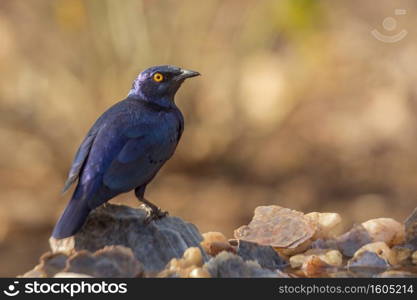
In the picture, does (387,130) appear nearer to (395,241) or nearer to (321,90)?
(321,90)

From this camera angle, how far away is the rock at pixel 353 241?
13.0 feet

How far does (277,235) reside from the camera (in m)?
3.93

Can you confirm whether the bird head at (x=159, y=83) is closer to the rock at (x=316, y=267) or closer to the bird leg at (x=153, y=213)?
the bird leg at (x=153, y=213)

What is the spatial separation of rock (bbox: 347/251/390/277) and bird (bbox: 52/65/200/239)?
2.50ft

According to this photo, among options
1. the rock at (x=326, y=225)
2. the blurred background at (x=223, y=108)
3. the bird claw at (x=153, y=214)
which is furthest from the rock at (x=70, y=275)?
the blurred background at (x=223, y=108)

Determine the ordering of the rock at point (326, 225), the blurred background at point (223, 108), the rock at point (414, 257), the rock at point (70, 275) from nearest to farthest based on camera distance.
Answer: the rock at point (70, 275)
the rock at point (414, 257)
the rock at point (326, 225)
the blurred background at point (223, 108)

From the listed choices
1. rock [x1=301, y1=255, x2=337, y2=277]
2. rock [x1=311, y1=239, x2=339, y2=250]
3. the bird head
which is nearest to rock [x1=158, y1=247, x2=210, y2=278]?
A: rock [x1=301, y1=255, x2=337, y2=277]

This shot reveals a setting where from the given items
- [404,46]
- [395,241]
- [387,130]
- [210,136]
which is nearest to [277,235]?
[395,241]

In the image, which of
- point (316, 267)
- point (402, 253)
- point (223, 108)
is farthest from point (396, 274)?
point (223, 108)

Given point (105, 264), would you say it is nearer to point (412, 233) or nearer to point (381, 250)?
point (381, 250)

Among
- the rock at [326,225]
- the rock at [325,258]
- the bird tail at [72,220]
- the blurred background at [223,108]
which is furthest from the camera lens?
the blurred background at [223,108]

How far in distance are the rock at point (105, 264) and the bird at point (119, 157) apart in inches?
14.1

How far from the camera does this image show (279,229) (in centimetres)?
394

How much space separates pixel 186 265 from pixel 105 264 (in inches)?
16.1
